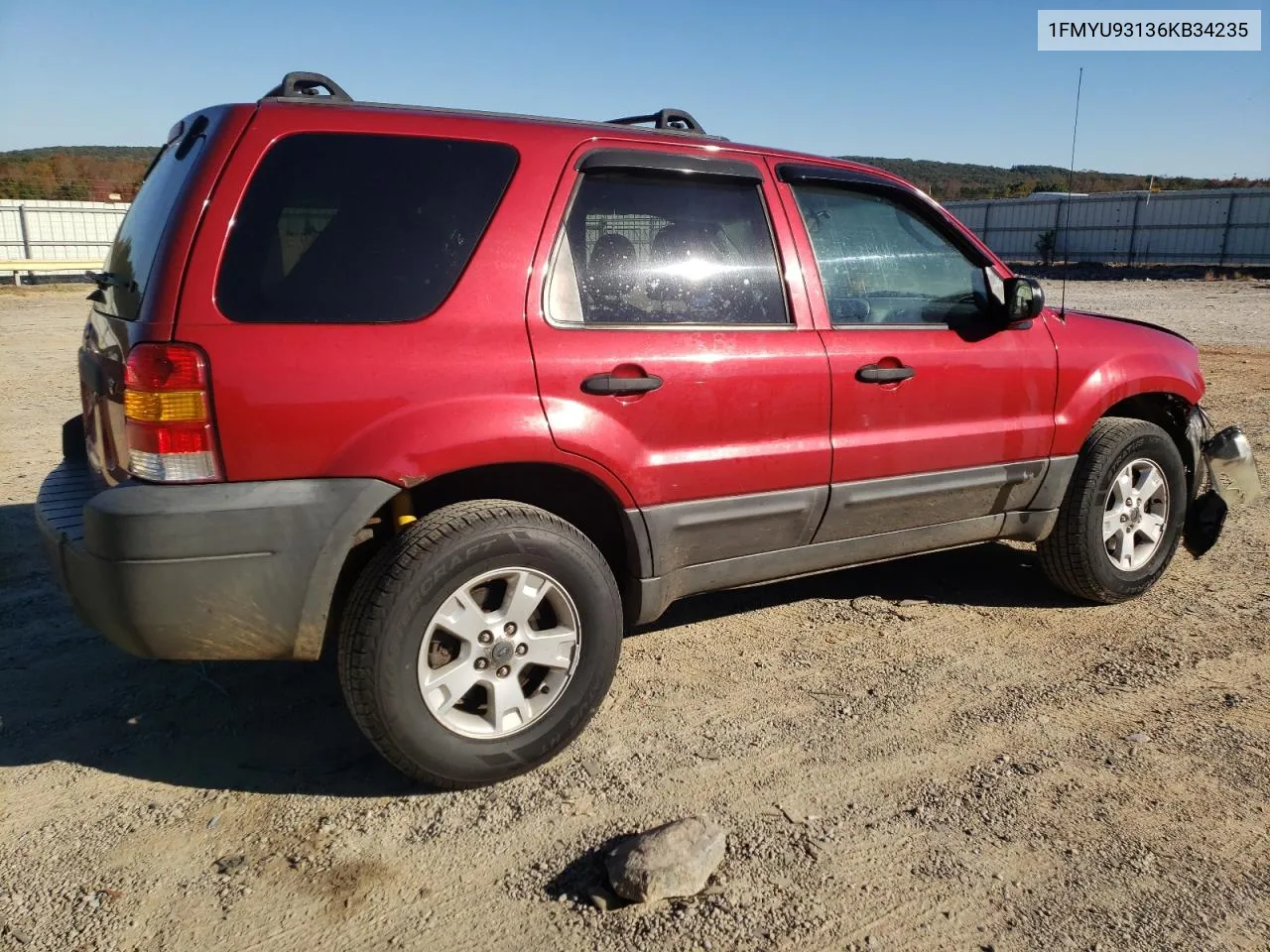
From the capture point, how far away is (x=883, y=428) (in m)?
3.64

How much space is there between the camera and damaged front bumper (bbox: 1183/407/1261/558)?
456 centimetres

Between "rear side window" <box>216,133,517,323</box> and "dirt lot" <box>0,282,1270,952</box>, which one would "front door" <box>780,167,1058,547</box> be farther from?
"rear side window" <box>216,133,517,323</box>

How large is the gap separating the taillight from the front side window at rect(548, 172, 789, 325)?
1.01 m

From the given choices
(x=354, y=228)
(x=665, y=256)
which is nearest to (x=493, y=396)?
(x=354, y=228)

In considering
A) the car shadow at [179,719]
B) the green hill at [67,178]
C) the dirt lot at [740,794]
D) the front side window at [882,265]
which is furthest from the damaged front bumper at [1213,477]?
the green hill at [67,178]

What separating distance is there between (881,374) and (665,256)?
0.93 metres

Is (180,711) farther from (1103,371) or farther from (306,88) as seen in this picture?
(1103,371)

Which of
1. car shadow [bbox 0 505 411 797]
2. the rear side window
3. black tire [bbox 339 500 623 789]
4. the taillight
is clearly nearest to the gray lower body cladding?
black tire [bbox 339 500 623 789]

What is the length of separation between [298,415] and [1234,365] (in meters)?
11.5

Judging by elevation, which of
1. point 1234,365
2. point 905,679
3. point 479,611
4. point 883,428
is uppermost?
point 883,428

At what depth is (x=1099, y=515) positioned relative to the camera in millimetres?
4230

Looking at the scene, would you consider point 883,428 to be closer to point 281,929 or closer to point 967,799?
point 967,799

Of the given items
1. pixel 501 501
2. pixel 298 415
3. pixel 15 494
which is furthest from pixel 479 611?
pixel 15 494

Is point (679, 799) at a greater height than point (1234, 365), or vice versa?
point (679, 799)
